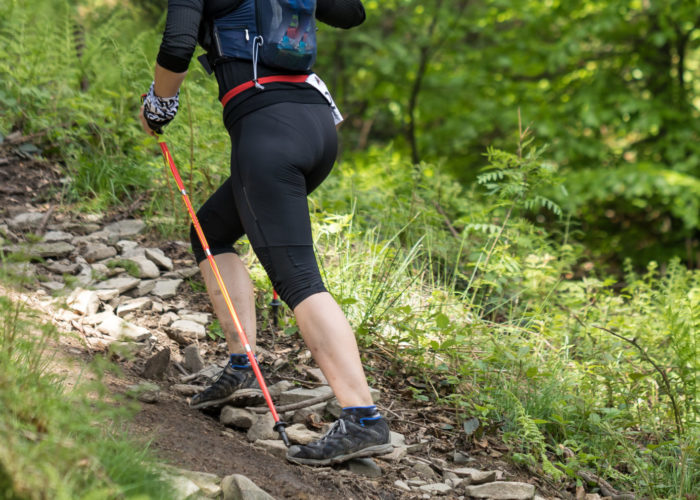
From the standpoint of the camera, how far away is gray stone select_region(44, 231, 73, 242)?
4.55 metres

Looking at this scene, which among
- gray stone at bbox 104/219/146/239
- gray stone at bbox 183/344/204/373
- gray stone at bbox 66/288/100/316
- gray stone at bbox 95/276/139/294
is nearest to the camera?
gray stone at bbox 183/344/204/373

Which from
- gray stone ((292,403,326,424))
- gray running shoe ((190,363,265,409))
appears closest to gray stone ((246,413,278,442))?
gray running shoe ((190,363,265,409))

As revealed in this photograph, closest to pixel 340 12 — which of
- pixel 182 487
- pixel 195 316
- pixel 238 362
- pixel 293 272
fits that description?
pixel 293 272

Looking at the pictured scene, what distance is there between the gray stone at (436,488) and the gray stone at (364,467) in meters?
0.20

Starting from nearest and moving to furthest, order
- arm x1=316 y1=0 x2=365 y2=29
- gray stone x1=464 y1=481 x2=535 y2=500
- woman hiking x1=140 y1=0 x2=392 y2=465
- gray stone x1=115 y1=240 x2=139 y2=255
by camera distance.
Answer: woman hiking x1=140 y1=0 x2=392 y2=465, gray stone x1=464 y1=481 x2=535 y2=500, arm x1=316 y1=0 x2=365 y2=29, gray stone x1=115 y1=240 x2=139 y2=255

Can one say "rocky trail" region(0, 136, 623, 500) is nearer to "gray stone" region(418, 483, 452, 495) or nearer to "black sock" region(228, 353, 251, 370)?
"gray stone" region(418, 483, 452, 495)

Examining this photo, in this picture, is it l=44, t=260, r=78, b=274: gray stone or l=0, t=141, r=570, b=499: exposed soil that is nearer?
l=0, t=141, r=570, b=499: exposed soil

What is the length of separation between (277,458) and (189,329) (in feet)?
4.60

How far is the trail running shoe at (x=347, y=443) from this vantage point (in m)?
2.67

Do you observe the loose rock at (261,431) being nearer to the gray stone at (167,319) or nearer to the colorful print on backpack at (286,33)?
the gray stone at (167,319)

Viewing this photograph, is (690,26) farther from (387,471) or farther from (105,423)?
(105,423)

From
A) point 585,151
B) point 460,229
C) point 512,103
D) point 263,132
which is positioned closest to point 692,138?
point 585,151

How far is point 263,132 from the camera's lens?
2.68 meters

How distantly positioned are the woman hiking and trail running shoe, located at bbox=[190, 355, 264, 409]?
1.72ft
